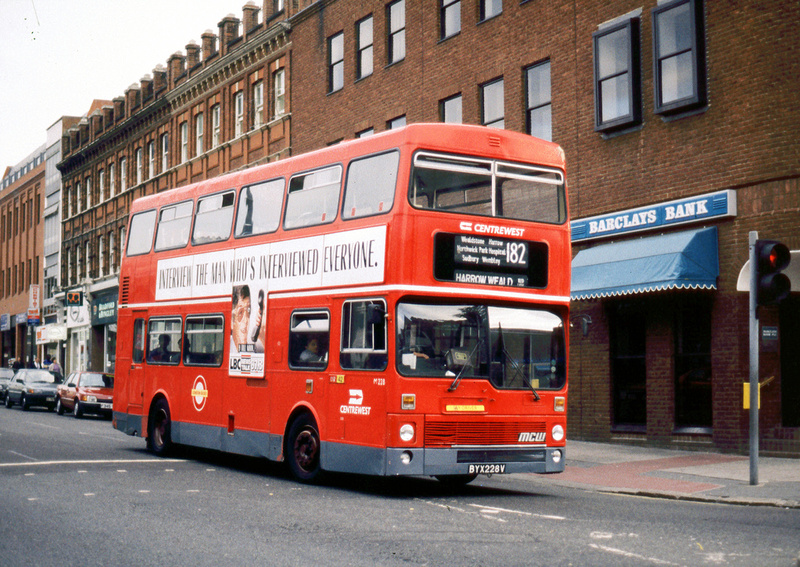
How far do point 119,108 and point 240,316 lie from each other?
41.0m

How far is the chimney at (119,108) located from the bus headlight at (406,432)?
4416cm

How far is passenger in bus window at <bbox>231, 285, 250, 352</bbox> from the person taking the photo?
14.3 meters

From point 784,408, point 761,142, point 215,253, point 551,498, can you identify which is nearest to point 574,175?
point 761,142

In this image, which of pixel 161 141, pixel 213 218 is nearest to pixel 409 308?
pixel 213 218

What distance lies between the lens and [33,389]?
3588cm

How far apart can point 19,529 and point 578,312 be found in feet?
44.7

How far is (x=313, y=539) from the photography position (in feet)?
27.4

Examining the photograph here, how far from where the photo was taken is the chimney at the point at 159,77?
152ft

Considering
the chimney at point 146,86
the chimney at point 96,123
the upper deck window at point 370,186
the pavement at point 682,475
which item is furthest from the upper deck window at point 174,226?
the chimney at point 96,123

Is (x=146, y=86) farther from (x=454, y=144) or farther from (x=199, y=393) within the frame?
(x=454, y=144)

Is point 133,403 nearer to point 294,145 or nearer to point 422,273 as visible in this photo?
point 422,273

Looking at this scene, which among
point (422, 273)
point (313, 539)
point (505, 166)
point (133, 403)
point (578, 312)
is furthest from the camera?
point (578, 312)

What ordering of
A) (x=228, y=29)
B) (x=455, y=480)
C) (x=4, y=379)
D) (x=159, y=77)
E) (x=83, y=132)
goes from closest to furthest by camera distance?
(x=455, y=480), (x=228, y=29), (x=4, y=379), (x=159, y=77), (x=83, y=132)

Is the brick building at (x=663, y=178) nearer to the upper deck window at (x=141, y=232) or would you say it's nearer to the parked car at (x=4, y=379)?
the upper deck window at (x=141, y=232)
